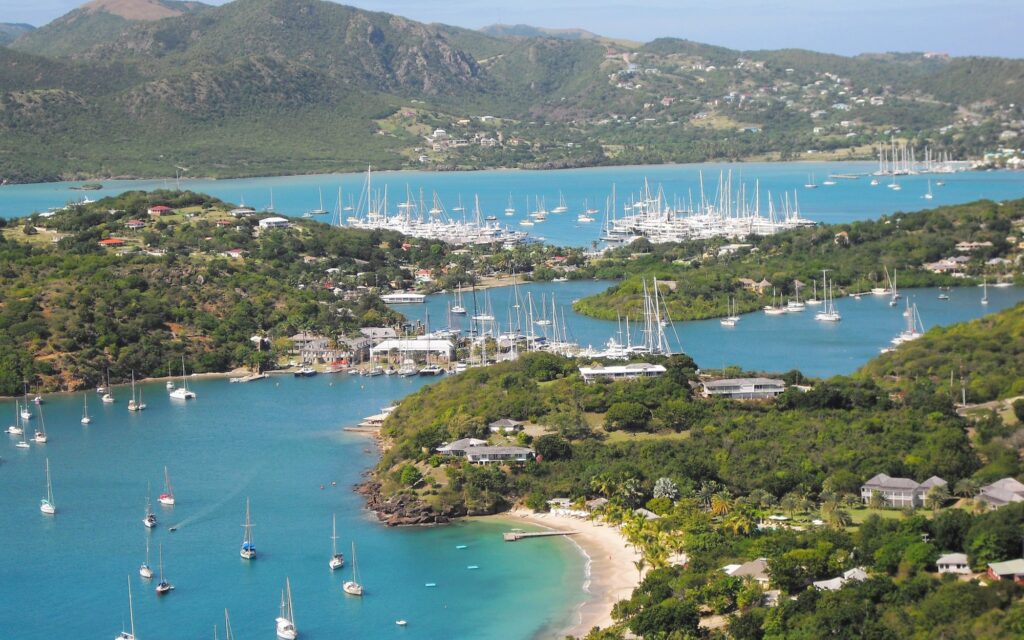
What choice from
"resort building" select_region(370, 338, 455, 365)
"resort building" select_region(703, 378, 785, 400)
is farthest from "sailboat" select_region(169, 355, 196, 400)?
"resort building" select_region(703, 378, 785, 400)

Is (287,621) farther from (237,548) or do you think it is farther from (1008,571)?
(1008,571)

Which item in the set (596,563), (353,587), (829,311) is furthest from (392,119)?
(353,587)

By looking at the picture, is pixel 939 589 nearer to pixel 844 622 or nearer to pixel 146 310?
pixel 844 622

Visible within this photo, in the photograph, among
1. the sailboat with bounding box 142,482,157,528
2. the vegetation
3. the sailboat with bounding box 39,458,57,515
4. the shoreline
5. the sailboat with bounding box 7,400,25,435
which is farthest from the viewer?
the vegetation

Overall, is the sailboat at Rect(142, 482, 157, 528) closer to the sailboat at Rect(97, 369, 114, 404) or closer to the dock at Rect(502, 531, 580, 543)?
the dock at Rect(502, 531, 580, 543)

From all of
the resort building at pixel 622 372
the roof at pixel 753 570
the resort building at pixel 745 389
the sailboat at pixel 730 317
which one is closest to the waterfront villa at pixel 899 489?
the roof at pixel 753 570
